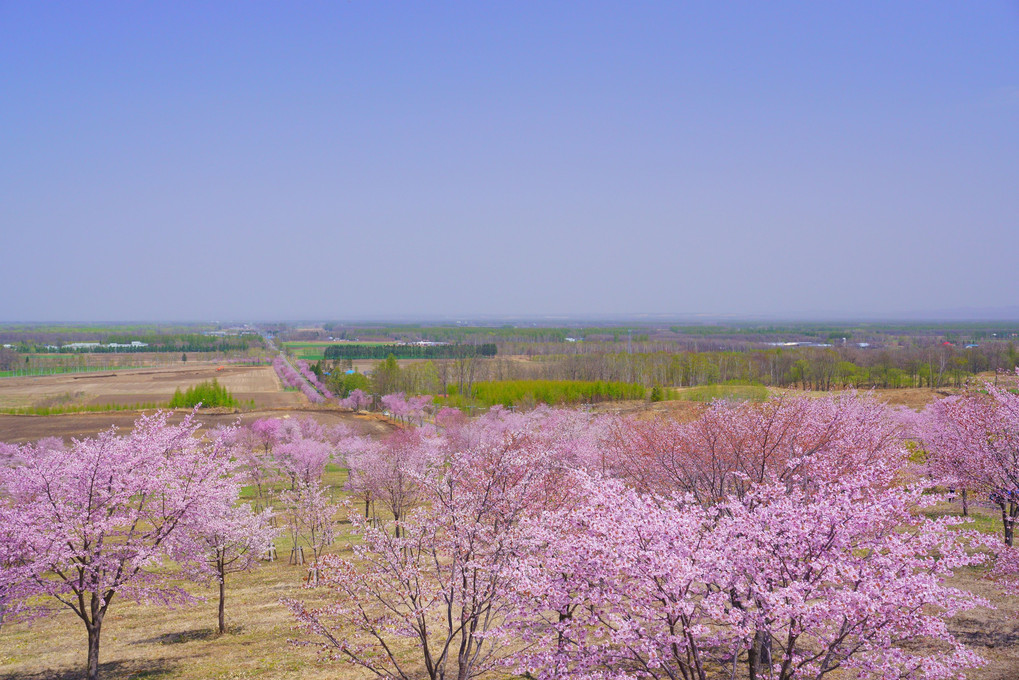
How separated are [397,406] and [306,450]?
38.3 meters

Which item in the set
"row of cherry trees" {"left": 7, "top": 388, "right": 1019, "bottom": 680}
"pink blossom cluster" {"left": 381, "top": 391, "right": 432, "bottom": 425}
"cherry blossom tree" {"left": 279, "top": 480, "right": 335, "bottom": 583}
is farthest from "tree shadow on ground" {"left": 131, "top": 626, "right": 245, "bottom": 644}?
"pink blossom cluster" {"left": 381, "top": 391, "right": 432, "bottom": 425}

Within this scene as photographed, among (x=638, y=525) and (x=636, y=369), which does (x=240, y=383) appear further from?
(x=638, y=525)

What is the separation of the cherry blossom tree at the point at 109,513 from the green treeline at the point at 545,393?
57.7m

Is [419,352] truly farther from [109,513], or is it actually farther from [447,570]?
[447,570]

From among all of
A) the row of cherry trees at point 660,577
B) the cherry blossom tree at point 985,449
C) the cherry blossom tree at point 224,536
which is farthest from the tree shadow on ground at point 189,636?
the cherry blossom tree at point 985,449

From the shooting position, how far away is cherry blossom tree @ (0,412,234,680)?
1094 centimetres

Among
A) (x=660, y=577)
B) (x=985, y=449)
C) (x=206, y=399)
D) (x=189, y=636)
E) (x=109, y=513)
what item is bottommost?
(x=206, y=399)

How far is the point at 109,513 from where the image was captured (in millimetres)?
11859

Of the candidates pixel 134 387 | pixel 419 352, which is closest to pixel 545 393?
pixel 134 387

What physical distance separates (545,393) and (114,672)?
65221 mm

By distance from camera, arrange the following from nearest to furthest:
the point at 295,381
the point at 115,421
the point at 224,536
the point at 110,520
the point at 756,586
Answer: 1. the point at 756,586
2. the point at 110,520
3. the point at 224,536
4. the point at 115,421
5. the point at 295,381

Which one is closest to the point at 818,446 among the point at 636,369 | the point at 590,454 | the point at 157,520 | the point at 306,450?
the point at 590,454

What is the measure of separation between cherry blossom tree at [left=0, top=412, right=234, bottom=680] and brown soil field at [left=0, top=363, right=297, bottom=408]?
7176 cm

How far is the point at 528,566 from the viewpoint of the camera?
7367 mm
